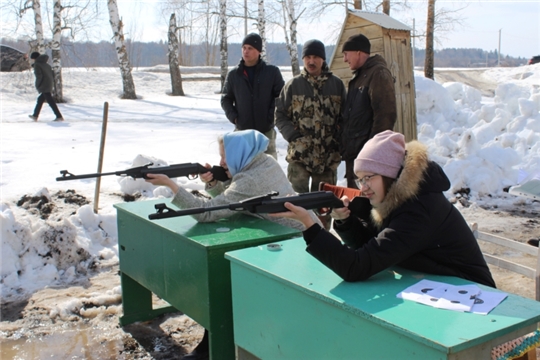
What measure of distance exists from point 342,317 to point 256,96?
4003 mm

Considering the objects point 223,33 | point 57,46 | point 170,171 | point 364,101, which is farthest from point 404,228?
point 223,33

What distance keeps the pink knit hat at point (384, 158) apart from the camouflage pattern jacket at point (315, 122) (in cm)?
277

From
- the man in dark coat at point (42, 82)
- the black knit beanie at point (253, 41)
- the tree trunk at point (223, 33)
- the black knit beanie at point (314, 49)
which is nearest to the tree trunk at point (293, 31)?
the tree trunk at point (223, 33)

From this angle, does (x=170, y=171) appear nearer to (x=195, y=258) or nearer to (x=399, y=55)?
(x=195, y=258)

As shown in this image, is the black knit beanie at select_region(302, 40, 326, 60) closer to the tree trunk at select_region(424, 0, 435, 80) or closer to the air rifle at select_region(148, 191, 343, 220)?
the air rifle at select_region(148, 191, 343, 220)

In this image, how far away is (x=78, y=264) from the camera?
5.23 m

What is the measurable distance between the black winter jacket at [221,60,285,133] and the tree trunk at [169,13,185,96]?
46.4 feet

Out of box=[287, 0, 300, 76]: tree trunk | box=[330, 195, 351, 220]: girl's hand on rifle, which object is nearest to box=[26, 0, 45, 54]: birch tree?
box=[287, 0, 300, 76]: tree trunk

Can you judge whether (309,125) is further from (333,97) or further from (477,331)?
(477,331)

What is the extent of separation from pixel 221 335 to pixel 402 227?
1241 millimetres

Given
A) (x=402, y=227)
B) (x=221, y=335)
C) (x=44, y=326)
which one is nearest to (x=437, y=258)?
(x=402, y=227)

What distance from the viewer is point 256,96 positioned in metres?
5.89

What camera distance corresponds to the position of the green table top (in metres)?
3.12

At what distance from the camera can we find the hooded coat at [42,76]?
13117 mm
